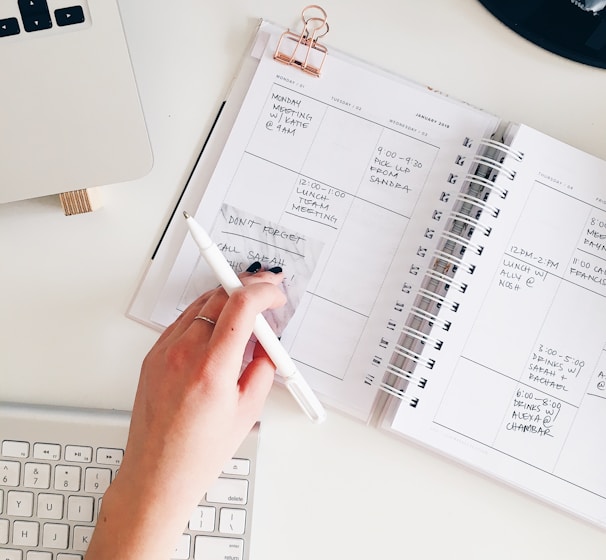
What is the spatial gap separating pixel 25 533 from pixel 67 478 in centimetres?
6

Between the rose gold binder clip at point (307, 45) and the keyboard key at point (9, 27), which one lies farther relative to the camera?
the rose gold binder clip at point (307, 45)

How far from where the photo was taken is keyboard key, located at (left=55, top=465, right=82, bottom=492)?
64cm

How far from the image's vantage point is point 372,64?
684mm

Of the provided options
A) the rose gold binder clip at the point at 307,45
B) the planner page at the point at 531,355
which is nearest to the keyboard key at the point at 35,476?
the planner page at the point at 531,355

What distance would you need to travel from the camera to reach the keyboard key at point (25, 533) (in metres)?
0.63

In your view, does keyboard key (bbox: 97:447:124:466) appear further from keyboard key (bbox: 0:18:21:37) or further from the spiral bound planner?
keyboard key (bbox: 0:18:21:37)

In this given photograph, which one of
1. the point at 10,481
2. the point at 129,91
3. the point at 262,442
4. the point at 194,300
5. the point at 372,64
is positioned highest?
the point at 372,64

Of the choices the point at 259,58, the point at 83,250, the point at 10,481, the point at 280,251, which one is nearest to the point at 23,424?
the point at 10,481

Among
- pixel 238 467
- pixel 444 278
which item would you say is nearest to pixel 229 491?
pixel 238 467

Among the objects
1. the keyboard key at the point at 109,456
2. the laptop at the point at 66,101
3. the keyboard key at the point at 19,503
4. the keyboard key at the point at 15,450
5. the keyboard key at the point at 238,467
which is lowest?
the keyboard key at the point at 19,503

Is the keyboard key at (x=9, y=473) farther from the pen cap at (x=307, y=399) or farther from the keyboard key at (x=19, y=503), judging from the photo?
the pen cap at (x=307, y=399)

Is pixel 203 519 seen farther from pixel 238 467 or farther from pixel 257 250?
pixel 257 250

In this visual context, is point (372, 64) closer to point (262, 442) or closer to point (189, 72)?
point (189, 72)

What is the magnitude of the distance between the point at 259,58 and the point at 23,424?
0.42 m
